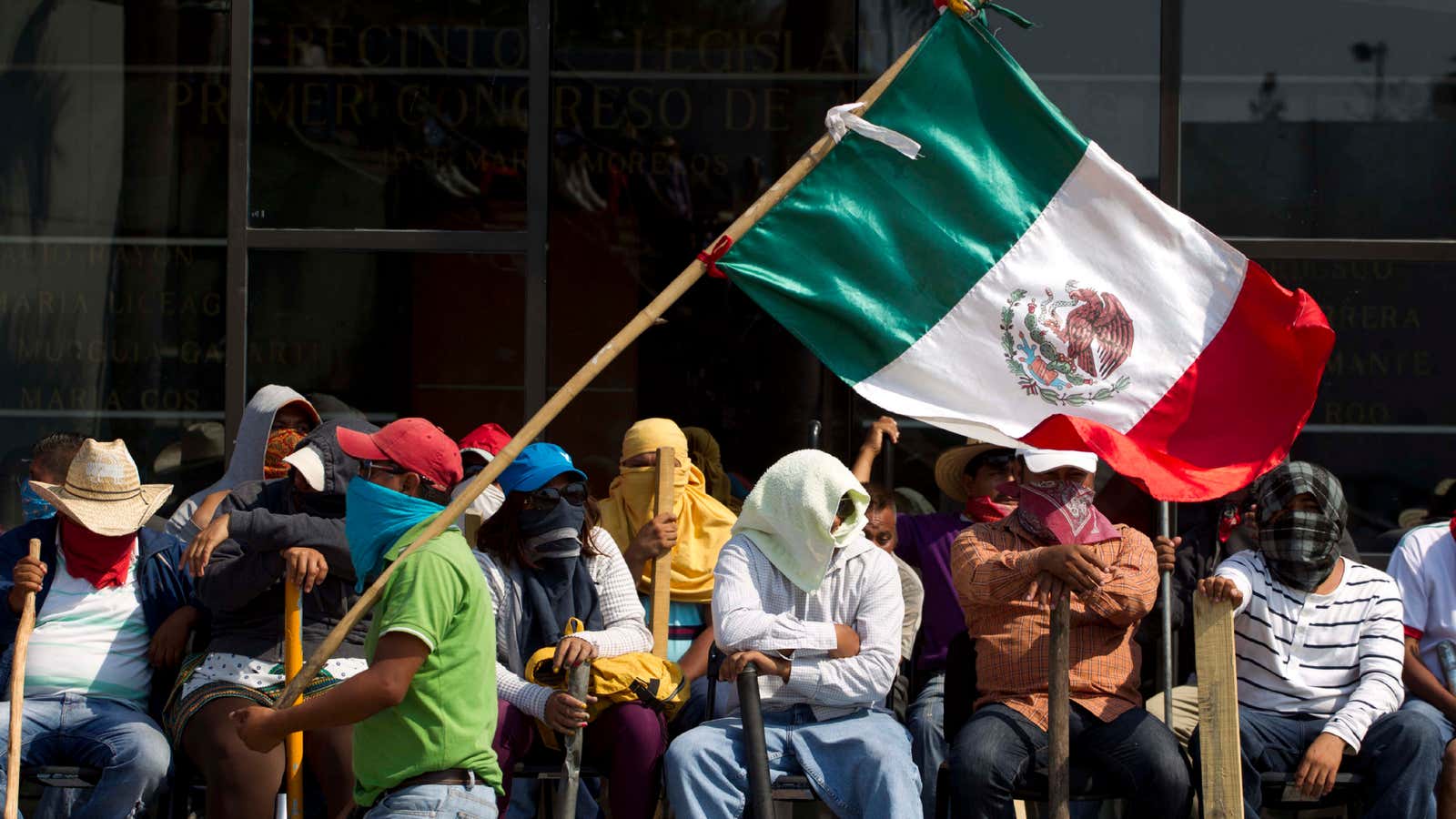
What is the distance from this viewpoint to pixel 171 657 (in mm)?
5812

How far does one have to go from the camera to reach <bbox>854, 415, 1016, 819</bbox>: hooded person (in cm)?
599

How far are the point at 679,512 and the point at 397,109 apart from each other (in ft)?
8.19

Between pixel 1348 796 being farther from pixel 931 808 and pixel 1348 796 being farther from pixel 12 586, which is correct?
pixel 12 586

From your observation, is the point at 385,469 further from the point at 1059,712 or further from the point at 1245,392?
the point at 1245,392

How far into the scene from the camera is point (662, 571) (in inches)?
243

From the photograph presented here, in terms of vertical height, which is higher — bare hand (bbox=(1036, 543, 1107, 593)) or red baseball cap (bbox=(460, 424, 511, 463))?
red baseball cap (bbox=(460, 424, 511, 463))

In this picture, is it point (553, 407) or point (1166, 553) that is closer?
point (553, 407)

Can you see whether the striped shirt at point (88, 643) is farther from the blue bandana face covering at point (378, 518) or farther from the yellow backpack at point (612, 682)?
the blue bandana face covering at point (378, 518)

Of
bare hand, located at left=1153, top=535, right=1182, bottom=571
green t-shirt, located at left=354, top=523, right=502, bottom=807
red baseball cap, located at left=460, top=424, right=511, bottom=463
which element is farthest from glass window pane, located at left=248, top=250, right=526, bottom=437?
green t-shirt, located at left=354, top=523, right=502, bottom=807

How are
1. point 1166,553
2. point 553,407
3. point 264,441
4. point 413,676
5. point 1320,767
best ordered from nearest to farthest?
point 413,676, point 553,407, point 1320,767, point 1166,553, point 264,441

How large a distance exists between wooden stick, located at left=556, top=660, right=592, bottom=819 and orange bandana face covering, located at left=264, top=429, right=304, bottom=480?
5.40 feet

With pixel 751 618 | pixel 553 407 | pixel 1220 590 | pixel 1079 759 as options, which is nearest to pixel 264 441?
pixel 751 618

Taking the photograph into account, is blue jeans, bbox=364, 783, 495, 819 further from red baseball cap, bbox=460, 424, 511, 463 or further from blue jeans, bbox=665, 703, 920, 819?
red baseball cap, bbox=460, 424, 511, 463

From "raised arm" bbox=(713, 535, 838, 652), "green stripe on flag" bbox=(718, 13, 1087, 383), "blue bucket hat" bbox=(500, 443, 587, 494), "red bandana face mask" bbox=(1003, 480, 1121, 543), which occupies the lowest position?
"raised arm" bbox=(713, 535, 838, 652)
